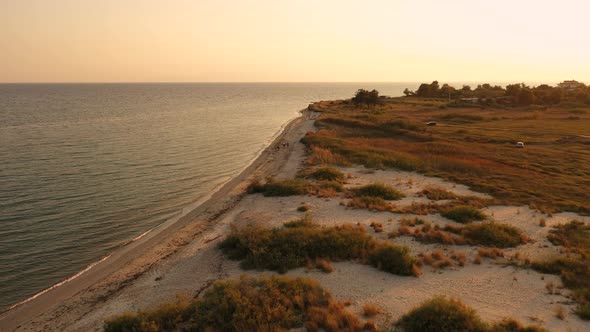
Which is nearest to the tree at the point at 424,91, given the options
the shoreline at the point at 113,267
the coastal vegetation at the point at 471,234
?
the shoreline at the point at 113,267

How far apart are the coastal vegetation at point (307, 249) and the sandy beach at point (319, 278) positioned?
0.58 meters

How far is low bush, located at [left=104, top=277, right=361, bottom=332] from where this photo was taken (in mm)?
13892

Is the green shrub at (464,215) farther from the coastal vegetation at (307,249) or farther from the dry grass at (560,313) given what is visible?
the dry grass at (560,313)

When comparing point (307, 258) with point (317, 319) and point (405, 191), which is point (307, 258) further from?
point (405, 191)

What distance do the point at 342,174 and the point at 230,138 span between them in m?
38.9

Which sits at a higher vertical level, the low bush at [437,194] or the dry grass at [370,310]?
the low bush at [437,194]

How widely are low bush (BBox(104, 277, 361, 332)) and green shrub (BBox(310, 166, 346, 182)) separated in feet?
70.4

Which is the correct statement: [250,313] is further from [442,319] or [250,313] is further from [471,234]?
[471,234]

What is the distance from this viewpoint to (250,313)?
46.5 feet

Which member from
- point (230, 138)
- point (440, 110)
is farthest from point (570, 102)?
point (230, 138)

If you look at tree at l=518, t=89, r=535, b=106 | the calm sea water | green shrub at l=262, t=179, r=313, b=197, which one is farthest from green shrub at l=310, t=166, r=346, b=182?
tree at l=518, t=89, r=535, b=106

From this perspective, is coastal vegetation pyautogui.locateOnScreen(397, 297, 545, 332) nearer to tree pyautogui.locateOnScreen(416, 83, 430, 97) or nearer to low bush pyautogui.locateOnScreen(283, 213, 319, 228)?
low bush pyautogui.locateOnScreen(283, 213, 319, 228)

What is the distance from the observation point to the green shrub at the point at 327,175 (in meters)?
37.1

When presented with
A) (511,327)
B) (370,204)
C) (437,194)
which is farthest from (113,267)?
(437,194)
